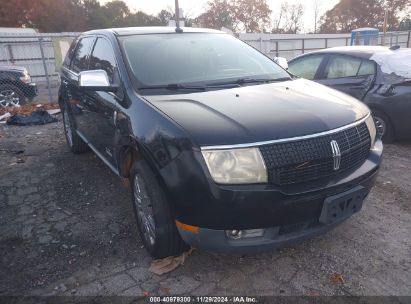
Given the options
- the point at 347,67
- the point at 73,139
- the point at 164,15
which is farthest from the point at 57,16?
the point at 347,67

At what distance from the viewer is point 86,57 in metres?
4.41

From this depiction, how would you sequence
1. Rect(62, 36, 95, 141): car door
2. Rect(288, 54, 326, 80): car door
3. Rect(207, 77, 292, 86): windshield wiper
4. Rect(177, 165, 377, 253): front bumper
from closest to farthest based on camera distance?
Rect(177, 165, 377, 253): front bumper < Rect(207, 77, 292, 86): windshield wiper < Rect(62, 36, 95, 141): car door < Rect(288, 54, 326, 80): car door

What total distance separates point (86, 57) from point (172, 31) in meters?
1.20

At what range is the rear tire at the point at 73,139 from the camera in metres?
5.29

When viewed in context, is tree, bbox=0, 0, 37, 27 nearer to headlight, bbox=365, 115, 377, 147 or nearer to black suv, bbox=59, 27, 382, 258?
black suv, bbox=59, 27, 382, 258

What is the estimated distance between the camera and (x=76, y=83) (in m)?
4.47

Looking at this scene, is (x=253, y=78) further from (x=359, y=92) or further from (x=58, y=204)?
(x=359, y=92)

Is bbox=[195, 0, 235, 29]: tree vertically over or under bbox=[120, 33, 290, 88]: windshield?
over

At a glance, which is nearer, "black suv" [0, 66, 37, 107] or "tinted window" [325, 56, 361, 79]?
"tinted window" [325, 56, 361, 79]

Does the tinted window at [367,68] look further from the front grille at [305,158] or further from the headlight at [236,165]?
the headlight at [236,165]

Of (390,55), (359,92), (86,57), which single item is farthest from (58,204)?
(390,55)

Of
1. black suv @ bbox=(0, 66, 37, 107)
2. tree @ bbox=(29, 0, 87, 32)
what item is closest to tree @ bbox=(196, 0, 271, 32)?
tree @ bbox=(29, 0, 87, 32)

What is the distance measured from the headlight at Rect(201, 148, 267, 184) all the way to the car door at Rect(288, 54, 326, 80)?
14.9 ft

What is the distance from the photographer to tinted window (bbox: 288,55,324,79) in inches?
249
